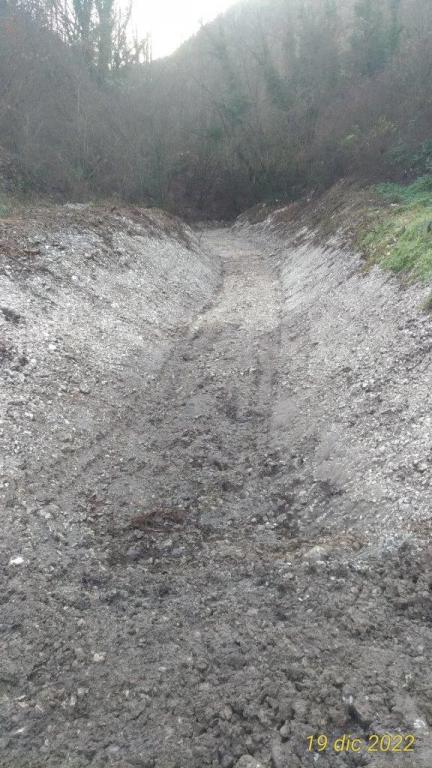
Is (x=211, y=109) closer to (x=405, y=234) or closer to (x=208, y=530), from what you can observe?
(x=405, y=234)

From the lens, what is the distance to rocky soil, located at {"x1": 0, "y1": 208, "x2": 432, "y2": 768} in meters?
3.80

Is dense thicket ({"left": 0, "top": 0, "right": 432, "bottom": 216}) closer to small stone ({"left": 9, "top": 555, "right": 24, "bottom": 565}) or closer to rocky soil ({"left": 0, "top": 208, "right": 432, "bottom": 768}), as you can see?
rocky soil ({"left": 0, "top": 208, "right": 432, "bottom": 768})

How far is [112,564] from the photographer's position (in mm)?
5434

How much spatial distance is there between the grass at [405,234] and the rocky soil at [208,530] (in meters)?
0.53

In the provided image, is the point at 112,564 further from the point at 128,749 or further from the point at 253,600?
the point at 128,749

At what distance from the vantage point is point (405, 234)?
1195cm

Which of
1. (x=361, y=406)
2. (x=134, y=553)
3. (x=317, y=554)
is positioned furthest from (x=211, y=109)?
(x=317, y=554)

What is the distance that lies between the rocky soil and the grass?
533 mm

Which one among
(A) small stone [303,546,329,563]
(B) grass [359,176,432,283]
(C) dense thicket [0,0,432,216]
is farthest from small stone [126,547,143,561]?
(C) dense thicket [0,0,432,216]

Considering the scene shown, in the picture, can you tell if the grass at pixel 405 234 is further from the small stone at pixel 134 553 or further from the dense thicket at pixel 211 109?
the small stone at pixel 134 553

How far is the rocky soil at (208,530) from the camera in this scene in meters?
3.80

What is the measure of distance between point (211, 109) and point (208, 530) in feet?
133

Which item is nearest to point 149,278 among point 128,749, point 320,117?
point 128,749

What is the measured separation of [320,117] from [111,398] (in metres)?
31.5
